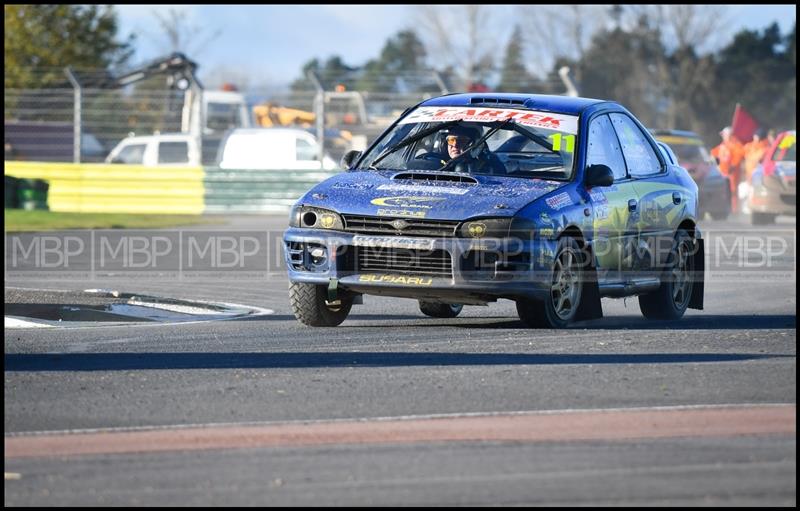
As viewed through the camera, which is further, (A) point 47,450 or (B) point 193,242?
(B) point 193,242

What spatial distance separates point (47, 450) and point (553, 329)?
4.76 meters

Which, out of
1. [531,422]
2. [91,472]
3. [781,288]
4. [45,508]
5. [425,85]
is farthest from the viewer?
[425,85]

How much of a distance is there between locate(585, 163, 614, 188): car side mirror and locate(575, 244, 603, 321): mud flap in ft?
1.50

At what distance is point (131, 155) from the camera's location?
107 ft

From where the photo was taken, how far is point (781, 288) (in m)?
14.1

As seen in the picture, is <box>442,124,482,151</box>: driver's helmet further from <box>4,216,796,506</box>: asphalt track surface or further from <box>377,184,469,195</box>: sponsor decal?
<box>4,216,796,506</box>: asphalt track surface

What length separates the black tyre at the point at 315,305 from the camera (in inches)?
397

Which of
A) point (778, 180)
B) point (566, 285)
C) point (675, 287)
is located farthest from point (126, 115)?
A: point (566, 285)

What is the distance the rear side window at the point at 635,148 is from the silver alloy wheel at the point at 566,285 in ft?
4.23

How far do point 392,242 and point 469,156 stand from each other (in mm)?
1192

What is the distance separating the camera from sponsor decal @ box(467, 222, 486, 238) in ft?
30.9

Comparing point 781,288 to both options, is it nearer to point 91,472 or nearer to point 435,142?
point 435,142

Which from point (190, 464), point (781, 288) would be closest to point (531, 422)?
point (190, 464)

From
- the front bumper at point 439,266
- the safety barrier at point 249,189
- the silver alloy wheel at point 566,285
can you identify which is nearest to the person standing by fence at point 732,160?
the safety barrier at point 249,189
